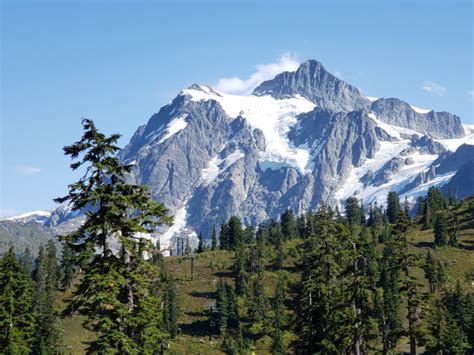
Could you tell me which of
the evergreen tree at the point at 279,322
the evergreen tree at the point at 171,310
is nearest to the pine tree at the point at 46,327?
the evergreen tree at the point at 171,310

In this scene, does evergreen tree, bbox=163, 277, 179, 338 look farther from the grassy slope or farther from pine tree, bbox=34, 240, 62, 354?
pine tree, bbox=34, 240, 62, 354

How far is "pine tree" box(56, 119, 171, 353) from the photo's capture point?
85.4ft

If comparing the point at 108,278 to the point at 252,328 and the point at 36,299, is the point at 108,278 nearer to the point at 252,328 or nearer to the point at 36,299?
the point at 36,299

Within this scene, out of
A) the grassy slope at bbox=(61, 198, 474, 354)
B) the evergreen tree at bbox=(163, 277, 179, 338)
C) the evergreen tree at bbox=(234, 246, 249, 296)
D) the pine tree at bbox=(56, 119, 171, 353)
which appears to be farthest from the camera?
the evergreen tree at bbox=(234, 246, 249, 296)

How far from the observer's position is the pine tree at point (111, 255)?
2603 centimetres

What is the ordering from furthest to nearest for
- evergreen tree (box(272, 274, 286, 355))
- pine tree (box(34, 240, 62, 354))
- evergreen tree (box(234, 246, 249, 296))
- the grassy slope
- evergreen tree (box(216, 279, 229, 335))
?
evergreen tree (box(234, 246, 249, 296)), evergreen tree (box(216, 279, 229, 335)), the grassy slope, evergreen tree (box(272, 274, 286, 355)), pine tree (box(34, 240, 62, 354))

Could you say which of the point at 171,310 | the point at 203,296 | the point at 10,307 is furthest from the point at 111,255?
the point at 203,296

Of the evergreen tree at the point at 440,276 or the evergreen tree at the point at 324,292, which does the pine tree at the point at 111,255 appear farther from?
the evergreen tree at the point at 440,276

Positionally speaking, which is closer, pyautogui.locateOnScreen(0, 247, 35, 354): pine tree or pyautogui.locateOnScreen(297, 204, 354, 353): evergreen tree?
pyautogui.locateOnScreen(297, 204, 354, 353): evergreen tree

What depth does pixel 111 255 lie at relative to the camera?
27.0 m

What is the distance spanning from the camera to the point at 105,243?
27125 mm

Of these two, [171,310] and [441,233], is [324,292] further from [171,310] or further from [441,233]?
[441,233]

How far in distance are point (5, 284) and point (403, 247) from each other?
33.4 meters

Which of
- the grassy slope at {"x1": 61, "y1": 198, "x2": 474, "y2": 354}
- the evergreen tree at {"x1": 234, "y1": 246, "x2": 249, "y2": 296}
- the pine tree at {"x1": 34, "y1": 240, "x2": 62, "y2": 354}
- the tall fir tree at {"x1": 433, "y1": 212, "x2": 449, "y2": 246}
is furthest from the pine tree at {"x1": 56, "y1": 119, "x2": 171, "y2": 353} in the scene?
the tall fir tree at {"x1": 433, "y1": 212, "x2": 449, "y2": 246}
